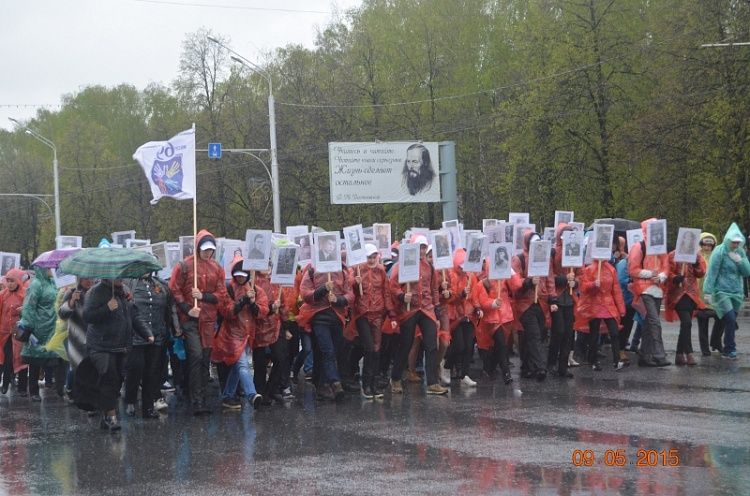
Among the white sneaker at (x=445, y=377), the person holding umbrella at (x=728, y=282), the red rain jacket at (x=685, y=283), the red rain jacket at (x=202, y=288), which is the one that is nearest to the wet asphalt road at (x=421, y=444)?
the white sneaker at (x=445, y=377)

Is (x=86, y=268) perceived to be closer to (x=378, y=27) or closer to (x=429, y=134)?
(x=429, y=134)

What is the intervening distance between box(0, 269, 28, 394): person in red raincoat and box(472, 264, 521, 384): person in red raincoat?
6294mm

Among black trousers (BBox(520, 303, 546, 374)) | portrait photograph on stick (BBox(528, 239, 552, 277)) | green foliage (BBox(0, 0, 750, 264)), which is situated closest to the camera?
black trousers (BBox(520, 303, 546, 374))

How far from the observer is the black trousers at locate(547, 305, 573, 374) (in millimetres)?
14375

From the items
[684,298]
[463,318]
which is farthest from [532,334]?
[684,298]

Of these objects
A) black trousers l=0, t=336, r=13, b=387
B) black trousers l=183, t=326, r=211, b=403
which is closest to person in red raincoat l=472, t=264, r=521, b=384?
black trousers l=183, t=326, r=211, b=403

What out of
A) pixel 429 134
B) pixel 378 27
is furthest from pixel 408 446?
pixel 378 27

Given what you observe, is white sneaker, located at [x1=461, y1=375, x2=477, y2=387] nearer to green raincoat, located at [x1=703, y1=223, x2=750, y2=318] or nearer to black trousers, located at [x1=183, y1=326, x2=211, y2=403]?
black trousers, located at [x1=183, y1=326, x2=211, y2=403]

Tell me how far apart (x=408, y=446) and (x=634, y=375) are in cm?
555

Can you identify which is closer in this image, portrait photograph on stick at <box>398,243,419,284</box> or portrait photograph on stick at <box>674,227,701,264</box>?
portrait photograph on stick at <box>398,243,419,284</box>

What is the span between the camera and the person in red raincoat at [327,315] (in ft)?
42.6

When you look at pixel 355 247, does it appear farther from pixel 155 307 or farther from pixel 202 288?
pixel 155 307

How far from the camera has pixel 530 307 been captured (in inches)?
569

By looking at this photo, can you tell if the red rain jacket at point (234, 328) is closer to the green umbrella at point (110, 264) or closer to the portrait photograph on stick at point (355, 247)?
the portrait photograph on stick at point (355, 247)
